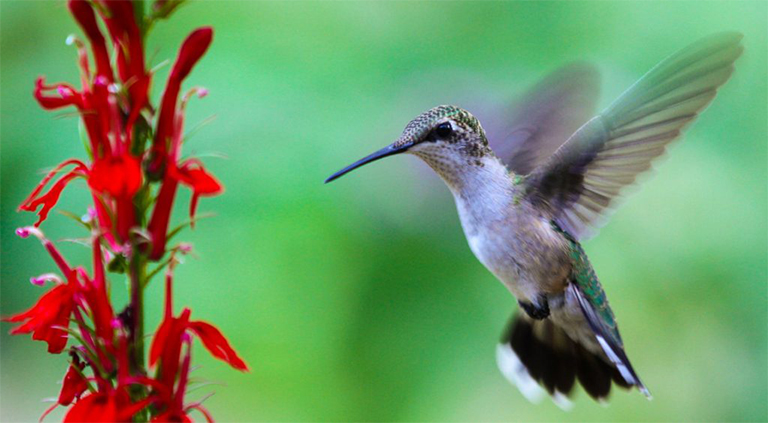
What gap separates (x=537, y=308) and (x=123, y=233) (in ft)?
3.25

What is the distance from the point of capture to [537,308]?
1678 mm

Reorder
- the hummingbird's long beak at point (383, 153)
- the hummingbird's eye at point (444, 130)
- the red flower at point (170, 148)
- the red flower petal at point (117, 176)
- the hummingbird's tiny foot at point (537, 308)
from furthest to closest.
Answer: the hummingbird's tiny foot at point (537, 308) → the hummingbird's eye at point (444, 130) → the hummingbird's long beak at point (383, 153) → the red flower at point (170, 148) → the red flower petal at point (117, 176)

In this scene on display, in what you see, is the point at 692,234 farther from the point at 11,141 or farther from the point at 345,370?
the point at 11,141

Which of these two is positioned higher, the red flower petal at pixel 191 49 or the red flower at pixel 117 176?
the red flower petal at pixel 191 49

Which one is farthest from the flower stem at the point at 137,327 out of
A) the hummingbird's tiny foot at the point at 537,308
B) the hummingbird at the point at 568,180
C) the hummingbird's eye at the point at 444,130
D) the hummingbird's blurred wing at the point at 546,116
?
the hummingbird's blurred wing at the point at 546,116

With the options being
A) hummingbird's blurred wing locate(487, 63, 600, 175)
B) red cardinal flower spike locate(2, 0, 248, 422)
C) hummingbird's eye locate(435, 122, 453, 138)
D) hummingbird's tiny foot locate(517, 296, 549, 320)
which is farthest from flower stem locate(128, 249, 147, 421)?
hummingbird's blurred wing locate(487, 63, 600, 175)

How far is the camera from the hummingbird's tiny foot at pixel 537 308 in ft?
5.49

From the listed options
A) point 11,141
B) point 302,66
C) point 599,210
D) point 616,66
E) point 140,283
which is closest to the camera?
point 140,283

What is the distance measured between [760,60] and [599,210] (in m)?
1.22

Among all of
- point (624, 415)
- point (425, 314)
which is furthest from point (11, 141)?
point (624, 415)

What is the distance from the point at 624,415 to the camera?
7.84ft

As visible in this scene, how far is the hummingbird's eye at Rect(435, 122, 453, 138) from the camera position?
152 cm

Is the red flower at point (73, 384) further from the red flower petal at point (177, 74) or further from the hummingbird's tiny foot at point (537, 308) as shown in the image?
the hummingbird's tiny foot at point (537, 308)

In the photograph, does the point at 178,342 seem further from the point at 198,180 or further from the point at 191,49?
the point at 191,49
